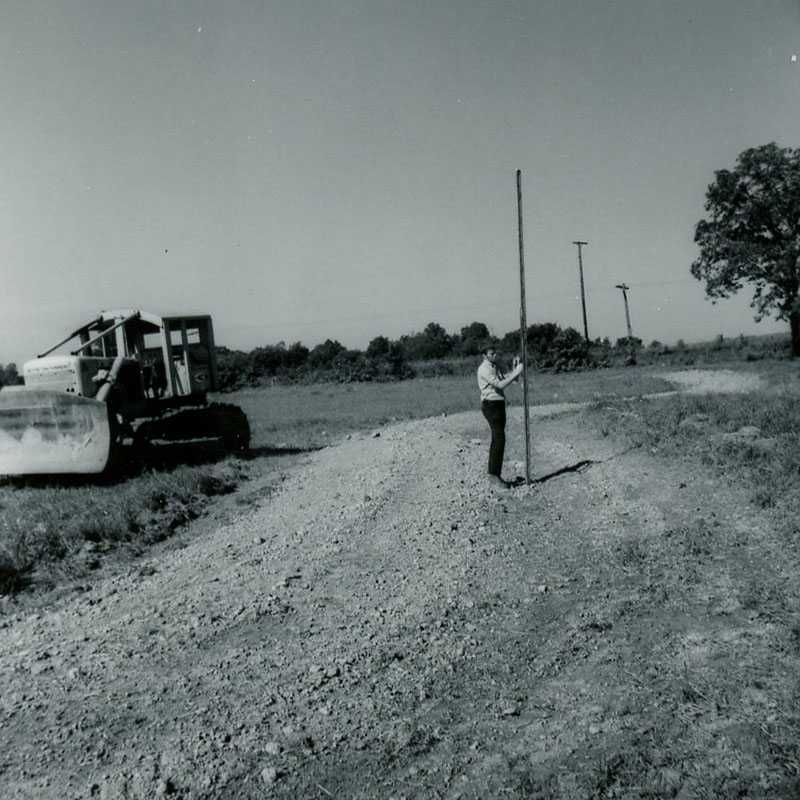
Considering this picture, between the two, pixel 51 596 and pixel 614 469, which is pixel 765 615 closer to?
pixel 614 469

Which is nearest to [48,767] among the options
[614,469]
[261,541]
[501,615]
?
[501,615]

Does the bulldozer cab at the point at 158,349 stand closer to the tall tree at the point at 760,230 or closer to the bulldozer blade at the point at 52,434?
the bulldozer blade at the point at 52,434

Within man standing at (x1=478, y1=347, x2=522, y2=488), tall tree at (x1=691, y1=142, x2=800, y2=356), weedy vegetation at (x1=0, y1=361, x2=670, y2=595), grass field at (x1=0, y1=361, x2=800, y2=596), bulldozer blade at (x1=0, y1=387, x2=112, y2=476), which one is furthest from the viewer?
tall tree at (x1=691, y1=142, x2=800, y2=356)

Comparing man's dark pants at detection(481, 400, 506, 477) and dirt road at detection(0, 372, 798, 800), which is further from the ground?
man's dark pants at detection(481, 400, 506, 477)

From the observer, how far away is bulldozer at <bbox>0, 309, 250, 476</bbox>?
33.0ft

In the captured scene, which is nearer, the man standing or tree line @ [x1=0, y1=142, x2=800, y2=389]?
the man standing

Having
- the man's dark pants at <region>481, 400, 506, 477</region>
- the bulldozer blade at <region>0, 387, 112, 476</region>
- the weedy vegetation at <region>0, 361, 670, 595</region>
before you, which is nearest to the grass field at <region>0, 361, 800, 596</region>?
the weedy vegetation at <region>0, 361, 670, 595</region>

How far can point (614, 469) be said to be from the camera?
28.9 feet

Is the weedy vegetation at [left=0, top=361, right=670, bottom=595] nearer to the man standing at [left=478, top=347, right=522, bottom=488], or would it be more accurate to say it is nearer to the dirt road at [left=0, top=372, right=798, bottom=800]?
the dirt road at [left=0, top=372, right=798, bottom=800]

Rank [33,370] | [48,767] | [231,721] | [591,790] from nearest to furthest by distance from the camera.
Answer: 1. [591,790]
2. [48,767]
3. [231,721]
4. [33,370]

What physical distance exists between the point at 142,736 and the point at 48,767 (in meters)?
0.43

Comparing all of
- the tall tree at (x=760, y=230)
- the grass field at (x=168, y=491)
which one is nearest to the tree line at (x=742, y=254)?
the tall tree at (x=760, y=230)

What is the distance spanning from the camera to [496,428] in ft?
27.1

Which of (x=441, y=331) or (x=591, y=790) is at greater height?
(x=441, y=331)
